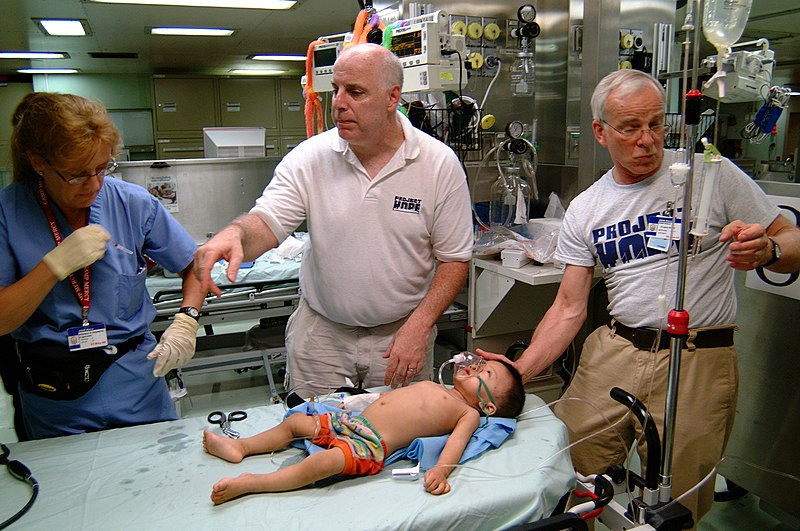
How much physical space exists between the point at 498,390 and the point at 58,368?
121 centimetres

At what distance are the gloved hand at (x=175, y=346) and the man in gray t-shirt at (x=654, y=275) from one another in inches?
39.1

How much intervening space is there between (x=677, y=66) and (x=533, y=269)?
1588 mm

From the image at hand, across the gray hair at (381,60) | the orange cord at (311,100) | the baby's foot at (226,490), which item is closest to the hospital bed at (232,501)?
the baby's foot at (226,490)

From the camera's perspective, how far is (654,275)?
5.88ft

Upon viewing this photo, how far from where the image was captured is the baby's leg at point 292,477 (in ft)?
4.66

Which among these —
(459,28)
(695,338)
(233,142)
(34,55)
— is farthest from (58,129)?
(34,55)

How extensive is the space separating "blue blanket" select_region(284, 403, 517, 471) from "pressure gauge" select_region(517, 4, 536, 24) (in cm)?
246

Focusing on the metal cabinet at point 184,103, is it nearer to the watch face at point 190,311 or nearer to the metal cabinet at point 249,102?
the metal cabinet at point 249,102

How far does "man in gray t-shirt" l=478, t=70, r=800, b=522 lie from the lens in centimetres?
172

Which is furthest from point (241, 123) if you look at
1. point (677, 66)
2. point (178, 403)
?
point (677, 66)

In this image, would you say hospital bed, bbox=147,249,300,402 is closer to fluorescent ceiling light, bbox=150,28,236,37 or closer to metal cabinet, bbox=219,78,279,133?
fluorescent ceiling light, bbox=150,28,236,37

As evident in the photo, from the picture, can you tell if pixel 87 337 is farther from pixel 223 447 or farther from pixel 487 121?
pixel 487 121

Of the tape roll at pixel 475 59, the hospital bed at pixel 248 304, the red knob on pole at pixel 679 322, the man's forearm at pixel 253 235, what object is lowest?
the hospital bed at pixel 248 304

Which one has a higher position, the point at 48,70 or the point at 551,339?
the point at 48,70
